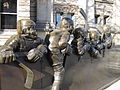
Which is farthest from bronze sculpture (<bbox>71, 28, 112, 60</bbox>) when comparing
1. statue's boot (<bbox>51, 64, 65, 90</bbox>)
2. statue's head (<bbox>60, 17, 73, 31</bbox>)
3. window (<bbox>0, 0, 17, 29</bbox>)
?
window (<bbox>0, 0, 17, 29</bbox>)

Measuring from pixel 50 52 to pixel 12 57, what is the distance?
53cm

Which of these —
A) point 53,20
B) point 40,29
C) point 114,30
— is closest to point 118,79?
point 40,29

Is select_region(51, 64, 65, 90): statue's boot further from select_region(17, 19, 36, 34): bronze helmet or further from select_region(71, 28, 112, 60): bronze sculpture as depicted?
select_region(17, 19, 36, 34): bronze helmet

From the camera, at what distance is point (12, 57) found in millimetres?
1634

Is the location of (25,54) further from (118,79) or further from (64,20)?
Answer: (118,79)

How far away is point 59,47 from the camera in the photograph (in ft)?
6.88

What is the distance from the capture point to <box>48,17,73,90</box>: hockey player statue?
2.08 metres

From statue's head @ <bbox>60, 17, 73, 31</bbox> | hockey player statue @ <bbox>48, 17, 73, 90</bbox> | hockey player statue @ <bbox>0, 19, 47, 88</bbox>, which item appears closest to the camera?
hockey player statue @ <bbox>0, 19, 47, 88</bbox>

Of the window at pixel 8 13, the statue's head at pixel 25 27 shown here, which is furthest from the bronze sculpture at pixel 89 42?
the window at pixel 8 13

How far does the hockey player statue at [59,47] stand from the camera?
81.8 inches

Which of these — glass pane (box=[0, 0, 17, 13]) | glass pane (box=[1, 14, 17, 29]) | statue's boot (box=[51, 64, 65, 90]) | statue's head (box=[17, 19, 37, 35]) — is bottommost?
statue's boot (box=[51, 64, 65, 90])

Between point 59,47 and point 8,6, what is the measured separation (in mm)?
7230

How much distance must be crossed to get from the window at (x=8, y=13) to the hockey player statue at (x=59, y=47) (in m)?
6.82

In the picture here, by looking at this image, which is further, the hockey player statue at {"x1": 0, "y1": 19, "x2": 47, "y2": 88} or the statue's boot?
the statue's boot
